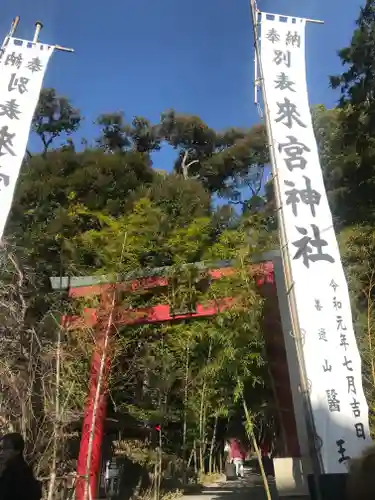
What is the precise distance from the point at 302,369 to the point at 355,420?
527 mm

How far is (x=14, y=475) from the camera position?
2311mm

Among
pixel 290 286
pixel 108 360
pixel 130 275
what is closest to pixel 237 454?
pixel 108 360

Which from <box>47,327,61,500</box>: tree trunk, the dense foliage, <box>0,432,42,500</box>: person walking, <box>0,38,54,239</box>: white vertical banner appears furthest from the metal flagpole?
<box>47,327,61,500</box>: tree trunk

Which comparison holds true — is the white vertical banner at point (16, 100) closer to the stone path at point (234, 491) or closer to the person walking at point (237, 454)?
the stone path at point (234, 491)

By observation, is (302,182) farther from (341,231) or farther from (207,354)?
(341,231)

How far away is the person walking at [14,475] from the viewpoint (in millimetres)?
2277

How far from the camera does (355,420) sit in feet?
11.6

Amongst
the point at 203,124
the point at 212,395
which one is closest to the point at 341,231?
the point at 212,395

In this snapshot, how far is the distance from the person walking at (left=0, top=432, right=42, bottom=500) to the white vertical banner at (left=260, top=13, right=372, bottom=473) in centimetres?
204

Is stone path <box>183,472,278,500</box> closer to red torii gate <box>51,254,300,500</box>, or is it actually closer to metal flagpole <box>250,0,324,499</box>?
red torii gate <box>51,254,300,500</box>

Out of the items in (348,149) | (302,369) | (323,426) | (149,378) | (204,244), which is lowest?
(323,426)

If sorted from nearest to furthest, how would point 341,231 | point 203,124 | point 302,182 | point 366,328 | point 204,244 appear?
point 302,182, point 366,328, point 204,244, point 341,231, point 203,124

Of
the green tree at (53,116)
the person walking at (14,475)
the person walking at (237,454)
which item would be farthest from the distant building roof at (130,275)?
the green tree at (53,116)

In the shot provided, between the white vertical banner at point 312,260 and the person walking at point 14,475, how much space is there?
2.04 m
